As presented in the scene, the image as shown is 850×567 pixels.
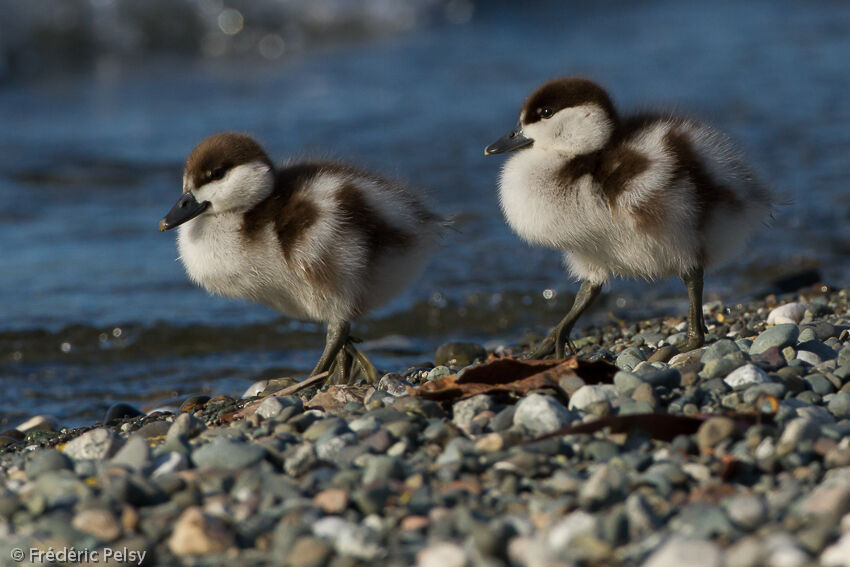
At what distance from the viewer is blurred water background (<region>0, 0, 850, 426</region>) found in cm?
752

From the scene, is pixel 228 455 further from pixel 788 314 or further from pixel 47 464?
pixel 788 314

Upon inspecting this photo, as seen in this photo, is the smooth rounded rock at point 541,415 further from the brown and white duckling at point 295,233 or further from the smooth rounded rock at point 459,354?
the smooth rounded rock at point 459,354

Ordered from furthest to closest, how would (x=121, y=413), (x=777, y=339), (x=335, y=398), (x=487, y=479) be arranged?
(x=121, y=413) < (x=777, y=339) < (x=335, y=398) < (x=487, y=479)

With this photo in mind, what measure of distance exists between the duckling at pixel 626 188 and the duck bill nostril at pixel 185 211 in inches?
58.9

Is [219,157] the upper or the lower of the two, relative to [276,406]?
upper

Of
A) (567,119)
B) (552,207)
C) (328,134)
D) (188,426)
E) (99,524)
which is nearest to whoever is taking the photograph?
(99,524)

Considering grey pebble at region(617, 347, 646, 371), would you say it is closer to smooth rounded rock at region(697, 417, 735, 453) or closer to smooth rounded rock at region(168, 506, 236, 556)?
smooth rounded rock at region(697, 417, 735, 453)

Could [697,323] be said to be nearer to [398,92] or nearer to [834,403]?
[834,403]

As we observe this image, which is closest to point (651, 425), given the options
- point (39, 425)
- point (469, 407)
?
point (469, 407)

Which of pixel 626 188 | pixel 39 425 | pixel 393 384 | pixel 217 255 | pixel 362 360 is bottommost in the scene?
pixel 39 425

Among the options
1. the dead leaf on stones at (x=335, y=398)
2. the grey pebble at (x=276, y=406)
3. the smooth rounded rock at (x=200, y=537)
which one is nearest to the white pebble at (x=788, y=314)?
the dead leaf on stones at (x=335, y=398)

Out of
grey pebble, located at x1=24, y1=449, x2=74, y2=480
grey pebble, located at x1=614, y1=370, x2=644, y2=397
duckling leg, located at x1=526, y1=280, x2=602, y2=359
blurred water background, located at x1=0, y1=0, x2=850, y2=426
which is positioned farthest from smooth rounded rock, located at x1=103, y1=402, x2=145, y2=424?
grey pebble, located at x1=614, y1=370, x2=644, y2=397

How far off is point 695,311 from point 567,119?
116 centimetres

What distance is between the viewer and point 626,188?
16.0 feet
